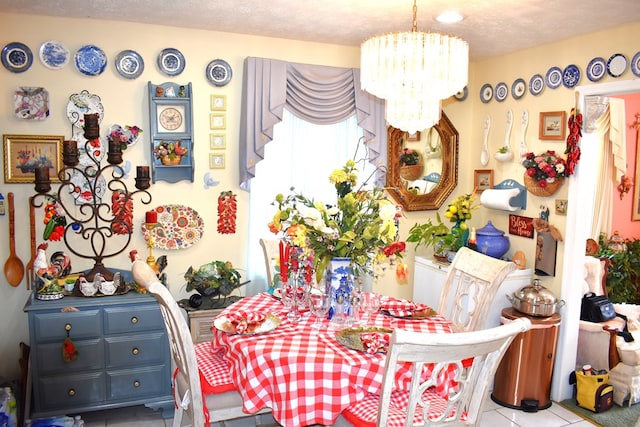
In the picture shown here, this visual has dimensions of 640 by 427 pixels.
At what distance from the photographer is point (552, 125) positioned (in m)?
3.57

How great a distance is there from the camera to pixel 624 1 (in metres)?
A: 2.63


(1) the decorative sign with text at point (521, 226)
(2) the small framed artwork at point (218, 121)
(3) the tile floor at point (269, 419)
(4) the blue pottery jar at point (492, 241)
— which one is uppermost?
(2) the small framed artwork at point (218, 121)

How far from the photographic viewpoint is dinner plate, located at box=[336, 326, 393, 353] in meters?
2.08

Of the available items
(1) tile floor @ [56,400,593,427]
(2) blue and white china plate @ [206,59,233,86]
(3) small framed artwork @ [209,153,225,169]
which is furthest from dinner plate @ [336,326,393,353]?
(2) blue and white china plate @ [206,59,233,86]

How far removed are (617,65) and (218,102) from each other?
2484mm

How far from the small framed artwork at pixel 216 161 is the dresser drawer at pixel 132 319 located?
3.35 feet

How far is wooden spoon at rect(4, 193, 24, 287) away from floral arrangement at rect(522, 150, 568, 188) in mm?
3317

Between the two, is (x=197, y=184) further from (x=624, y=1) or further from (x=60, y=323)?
(x=624, y=1)

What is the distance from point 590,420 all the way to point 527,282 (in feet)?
3.06

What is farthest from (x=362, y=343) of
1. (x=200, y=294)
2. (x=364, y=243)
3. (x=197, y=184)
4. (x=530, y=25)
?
(x=530, y=25)

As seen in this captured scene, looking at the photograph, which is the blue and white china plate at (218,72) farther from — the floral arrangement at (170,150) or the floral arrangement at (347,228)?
the floral arrangement at (347,228)

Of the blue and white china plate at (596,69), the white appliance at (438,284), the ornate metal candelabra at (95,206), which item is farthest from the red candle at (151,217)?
the blue and white china plate at (596,69)

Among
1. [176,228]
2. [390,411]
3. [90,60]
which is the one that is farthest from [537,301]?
[90,60]

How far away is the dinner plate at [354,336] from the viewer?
6.82 feet
